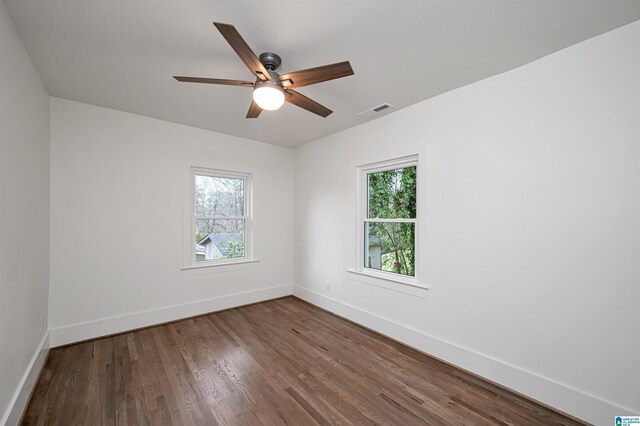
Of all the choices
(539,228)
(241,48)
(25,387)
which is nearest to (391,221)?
Answer: (539,228)

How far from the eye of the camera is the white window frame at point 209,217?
3598 mm

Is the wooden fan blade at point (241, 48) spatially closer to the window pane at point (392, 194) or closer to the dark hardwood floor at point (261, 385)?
the window pane at point (392, 194)

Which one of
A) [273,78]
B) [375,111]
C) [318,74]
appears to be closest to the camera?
[318,74]

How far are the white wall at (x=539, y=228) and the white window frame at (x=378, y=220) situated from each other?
0.11 meters

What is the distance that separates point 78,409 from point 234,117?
3023mm

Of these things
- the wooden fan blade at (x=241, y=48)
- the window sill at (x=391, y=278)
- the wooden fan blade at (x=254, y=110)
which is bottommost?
the window sill at (x=391, y=278)

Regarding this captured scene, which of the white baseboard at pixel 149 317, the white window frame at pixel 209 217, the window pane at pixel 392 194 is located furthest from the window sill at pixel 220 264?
the window pane at pixel 392 194

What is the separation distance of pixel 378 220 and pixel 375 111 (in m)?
1.31

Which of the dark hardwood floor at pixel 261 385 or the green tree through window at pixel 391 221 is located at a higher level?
the green tree through window at pixel 391 221

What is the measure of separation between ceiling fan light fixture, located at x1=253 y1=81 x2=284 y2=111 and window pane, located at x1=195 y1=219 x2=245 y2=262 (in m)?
2.47

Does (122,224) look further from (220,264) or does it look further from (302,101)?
(302,101)

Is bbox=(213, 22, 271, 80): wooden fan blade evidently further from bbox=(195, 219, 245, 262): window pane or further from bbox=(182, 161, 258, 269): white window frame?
bbox=(195, 219, 245, 262): window pane

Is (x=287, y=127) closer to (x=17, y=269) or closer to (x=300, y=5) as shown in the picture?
(x=300, y=5)

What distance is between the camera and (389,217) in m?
3.23
